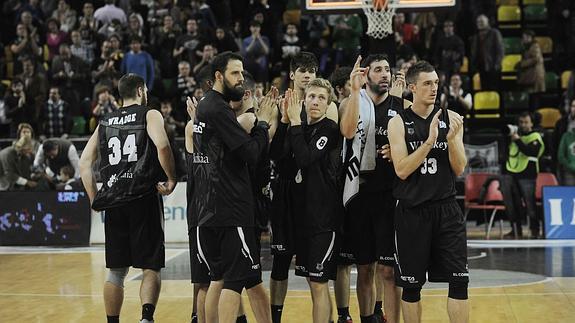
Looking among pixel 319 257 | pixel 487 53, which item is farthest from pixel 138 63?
pixel 319 257

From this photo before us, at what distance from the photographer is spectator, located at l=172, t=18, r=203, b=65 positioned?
19.5m

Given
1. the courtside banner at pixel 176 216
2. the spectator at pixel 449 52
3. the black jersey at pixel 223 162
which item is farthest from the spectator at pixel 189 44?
the black jersey at pixel 223 162

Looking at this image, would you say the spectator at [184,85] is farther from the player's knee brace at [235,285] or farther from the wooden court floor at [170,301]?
the player's knee brace at [235,285]

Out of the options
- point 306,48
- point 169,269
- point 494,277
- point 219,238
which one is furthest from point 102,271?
point 306,48

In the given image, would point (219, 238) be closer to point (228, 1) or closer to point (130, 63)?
point (130, 63)

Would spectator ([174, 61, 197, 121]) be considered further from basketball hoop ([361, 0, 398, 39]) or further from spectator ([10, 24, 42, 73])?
basketball hoop ([361, 0, 398, 39])

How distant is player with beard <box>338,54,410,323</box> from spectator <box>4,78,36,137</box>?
12077mm

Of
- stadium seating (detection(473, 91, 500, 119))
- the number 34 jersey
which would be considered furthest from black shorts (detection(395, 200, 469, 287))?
stadium seating (detection(473, 91, 500, 119))

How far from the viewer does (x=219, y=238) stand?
7.39m

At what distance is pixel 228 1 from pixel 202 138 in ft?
49.3

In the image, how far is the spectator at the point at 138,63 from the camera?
1898 cm

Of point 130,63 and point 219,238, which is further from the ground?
point 130,63

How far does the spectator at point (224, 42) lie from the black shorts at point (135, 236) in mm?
11623

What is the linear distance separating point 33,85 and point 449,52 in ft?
27.0
